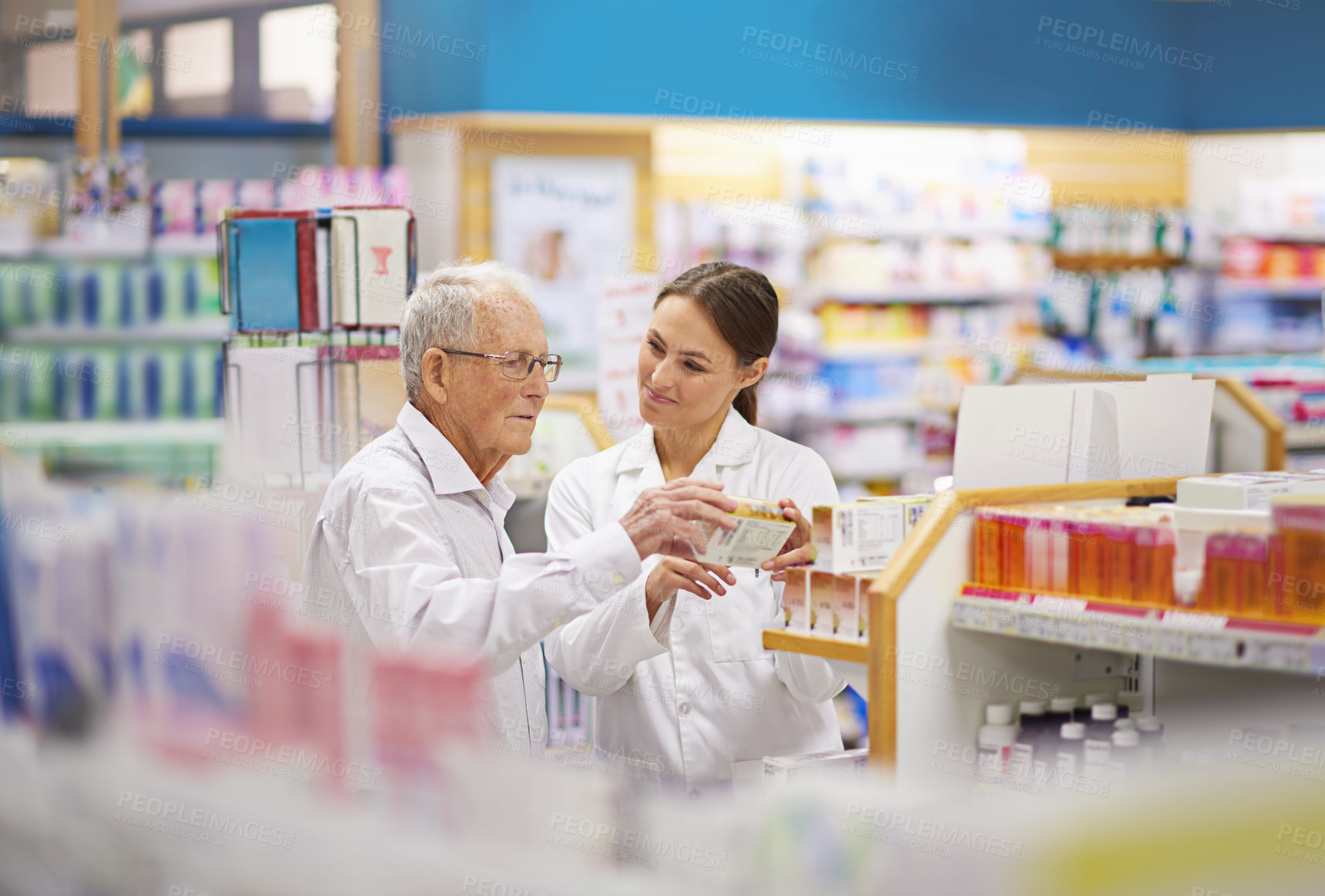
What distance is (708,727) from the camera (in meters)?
2.40

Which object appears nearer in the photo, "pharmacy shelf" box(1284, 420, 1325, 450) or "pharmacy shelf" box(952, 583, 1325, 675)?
"pharmacy shelf" box(952, 583, 1325, 675)

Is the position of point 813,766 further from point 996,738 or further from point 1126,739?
point 1126,739

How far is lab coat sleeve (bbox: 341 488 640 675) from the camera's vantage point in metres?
1.85

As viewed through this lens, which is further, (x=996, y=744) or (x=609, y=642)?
(x=609, y=642)

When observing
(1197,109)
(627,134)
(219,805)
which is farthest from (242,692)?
(1197,109)

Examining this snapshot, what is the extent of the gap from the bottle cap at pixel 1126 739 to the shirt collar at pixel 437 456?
3.53 feet

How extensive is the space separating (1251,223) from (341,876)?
29.9ft

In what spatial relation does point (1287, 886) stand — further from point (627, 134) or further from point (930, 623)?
point (627, 134)

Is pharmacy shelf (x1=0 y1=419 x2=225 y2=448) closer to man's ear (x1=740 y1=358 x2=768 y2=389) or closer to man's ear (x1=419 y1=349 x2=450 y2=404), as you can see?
man's ear (x1=740 y1=358 x2=768 y2=389)

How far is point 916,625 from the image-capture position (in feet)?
6.93

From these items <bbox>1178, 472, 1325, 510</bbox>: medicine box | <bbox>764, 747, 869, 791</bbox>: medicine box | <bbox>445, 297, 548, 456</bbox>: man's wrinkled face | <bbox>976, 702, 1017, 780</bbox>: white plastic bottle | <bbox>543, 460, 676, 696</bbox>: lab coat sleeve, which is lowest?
<bbox>764, 747, 869, 791</bbox>: medicine box

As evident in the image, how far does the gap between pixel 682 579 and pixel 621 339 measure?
93.2 inches

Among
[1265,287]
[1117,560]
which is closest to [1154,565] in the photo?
[1117,560]

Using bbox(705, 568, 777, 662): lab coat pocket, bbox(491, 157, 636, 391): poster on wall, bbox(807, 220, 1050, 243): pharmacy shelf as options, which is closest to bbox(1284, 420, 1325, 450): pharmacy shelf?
bbox(807, 220, 1050, 243): pharmacy shelf
